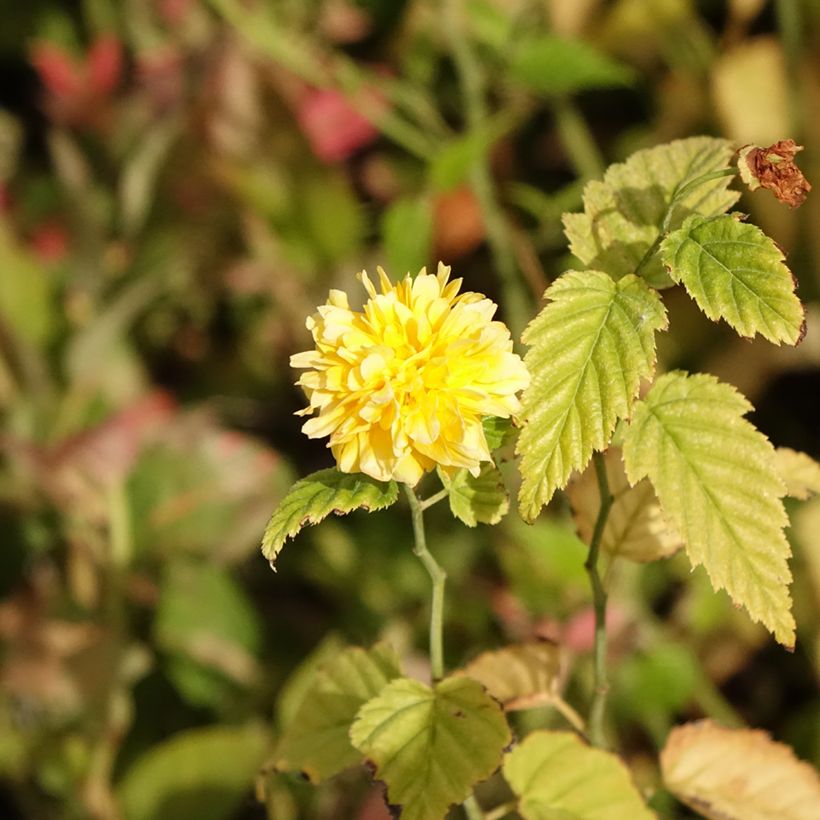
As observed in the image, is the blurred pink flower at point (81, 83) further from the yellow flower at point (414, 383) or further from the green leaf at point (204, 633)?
the yellow flower at point (414, 383)

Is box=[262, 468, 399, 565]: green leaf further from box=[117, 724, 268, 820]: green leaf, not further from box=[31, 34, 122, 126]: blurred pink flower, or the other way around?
box=[31, 34, 122, 126]: blurred pink flower

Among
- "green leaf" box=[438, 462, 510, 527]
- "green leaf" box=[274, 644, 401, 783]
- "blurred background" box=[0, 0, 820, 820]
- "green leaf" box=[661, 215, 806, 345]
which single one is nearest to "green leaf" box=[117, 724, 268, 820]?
"blurred background" box=[0, 0, 820, 820]

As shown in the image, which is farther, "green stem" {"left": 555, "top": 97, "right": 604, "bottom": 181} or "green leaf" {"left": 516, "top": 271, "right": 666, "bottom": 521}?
"green stem" {"left": 555, "top": 97, "right": 604, "bottom": 181}

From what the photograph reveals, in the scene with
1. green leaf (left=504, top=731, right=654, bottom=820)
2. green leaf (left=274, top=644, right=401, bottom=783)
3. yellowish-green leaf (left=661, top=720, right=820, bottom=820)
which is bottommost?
yellowish-green leaf (left=661, top=720, right=820, bottom=820)

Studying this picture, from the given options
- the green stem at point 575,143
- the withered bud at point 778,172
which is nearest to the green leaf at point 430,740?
the withered bud at point 778,172

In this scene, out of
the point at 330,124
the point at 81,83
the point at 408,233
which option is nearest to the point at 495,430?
the point at 408,233

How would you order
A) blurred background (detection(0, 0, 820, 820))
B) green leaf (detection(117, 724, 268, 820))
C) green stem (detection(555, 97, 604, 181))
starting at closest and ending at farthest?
green leaf (detection(117, 724, 268, 820)) → blurred background (detection(0, 0, 820, 820)) → green stem (detection(555, 97, 604, 181))
